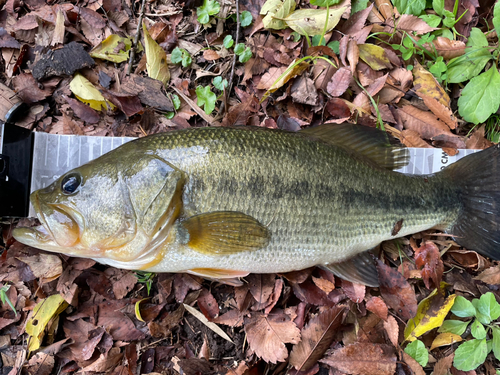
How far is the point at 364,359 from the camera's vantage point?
2.22 meters

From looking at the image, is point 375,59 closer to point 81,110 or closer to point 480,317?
point 480,317

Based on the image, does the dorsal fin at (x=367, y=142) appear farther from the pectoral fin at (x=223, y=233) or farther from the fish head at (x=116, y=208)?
the fish head at (x=116, y=208)

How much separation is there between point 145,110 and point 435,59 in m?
2.36

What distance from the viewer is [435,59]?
2.67 meters

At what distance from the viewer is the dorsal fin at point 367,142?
2.28 metres

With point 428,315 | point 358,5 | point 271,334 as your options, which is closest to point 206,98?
point 358,5

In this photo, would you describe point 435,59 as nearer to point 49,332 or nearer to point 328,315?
point 328,315

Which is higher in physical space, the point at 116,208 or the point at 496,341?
the point at 116,208

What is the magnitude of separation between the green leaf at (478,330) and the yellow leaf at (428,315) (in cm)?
22

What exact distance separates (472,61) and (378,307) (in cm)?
207

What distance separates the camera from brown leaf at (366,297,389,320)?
229 cm

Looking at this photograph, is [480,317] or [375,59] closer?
[480,317]

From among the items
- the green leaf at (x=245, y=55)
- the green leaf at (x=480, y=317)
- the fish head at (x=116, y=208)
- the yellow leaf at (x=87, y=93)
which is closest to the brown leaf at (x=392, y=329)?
the green leaf at (x=480, y=317)

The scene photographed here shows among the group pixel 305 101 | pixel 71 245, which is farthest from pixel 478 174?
pixel 71 245
